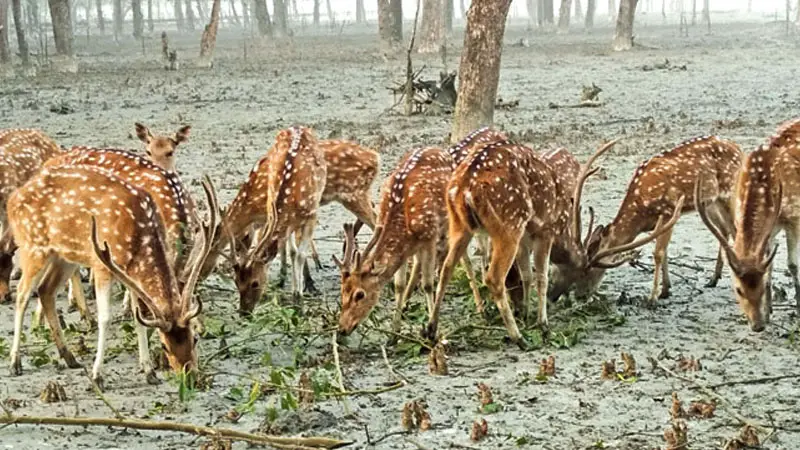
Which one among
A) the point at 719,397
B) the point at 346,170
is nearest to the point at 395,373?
the point at 719,397

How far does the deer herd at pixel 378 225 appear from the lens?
7203mm

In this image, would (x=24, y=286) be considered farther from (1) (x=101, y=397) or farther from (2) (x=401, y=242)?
(2) (x=401, y=242)

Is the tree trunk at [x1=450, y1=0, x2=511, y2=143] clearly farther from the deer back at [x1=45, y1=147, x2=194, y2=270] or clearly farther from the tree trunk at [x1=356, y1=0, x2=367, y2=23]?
the tree trunk at [x1=356, y1=0, x2=367, y2=23]

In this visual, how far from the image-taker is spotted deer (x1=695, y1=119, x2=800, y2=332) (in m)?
7.87

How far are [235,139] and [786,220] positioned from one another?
1051 centimetres

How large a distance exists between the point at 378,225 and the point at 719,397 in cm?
242

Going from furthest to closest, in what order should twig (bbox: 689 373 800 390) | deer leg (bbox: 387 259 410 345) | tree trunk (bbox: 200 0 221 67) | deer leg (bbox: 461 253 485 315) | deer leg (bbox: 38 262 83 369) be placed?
tree trunk (bbox: 200 0 221 67), deer leg (bbox: 461 253 485 315), deer leg (bbox: 387 259 410 345), deer leg (bbox: 38 262 83 369), twig (bbox: 689 373 800 390)

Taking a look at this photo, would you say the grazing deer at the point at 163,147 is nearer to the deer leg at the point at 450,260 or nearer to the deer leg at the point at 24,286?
the deer leg at the point at 24,286

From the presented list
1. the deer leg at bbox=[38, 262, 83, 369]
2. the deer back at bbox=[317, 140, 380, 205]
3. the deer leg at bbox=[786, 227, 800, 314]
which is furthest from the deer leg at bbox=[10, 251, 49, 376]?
the deer leg at bbox=[786, 227, 800, 314]

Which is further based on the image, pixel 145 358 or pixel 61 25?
pixel 61 25

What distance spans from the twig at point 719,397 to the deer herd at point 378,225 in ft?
3.06

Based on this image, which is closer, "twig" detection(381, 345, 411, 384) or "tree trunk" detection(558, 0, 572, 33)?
"twig" detection(381, 345, 411, 384)

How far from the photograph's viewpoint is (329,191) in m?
Answer: 9.86

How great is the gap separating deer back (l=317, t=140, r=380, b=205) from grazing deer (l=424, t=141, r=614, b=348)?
2.11 m
